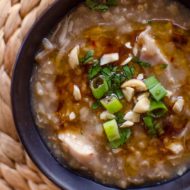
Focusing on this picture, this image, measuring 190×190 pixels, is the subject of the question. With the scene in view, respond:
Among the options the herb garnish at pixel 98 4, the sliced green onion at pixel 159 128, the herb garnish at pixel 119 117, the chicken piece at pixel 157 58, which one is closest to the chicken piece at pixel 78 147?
the herb garnish at pixel 119 117

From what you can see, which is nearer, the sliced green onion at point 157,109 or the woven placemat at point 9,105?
the sliced green onion at point 157,109

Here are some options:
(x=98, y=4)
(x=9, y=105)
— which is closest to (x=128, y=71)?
(x=98, y=4)

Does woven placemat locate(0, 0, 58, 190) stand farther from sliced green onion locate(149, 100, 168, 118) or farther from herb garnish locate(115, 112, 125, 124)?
sliced green onion locate(149, 100, 168, 118)

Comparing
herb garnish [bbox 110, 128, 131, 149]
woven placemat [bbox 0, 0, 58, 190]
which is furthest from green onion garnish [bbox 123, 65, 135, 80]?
woven placemat [bbox 0, 0, 58, 190]

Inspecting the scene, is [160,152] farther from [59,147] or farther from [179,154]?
[59,147]

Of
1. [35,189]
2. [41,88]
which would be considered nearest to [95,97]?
[41,88]

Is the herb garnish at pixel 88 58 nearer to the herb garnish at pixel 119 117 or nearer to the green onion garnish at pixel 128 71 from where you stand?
the green onion garnish at pixel 128 71

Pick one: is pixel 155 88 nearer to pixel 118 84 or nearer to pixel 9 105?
pixel 118 84
